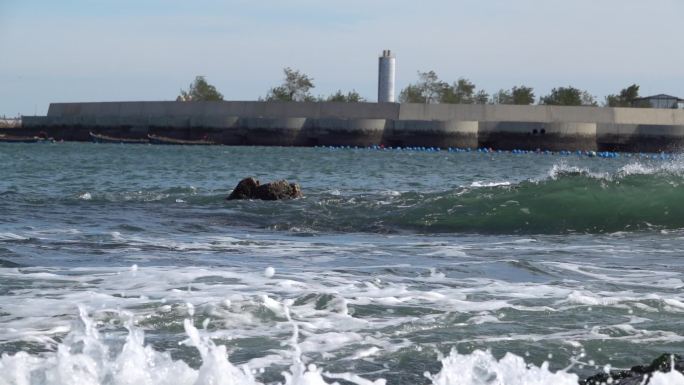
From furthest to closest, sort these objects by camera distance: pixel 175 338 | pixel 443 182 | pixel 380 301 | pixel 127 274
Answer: pixel 443 182 < pixel 127 274 < pixel 380 301 < pixel 175 338

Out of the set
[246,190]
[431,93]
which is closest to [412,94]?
[431,93]

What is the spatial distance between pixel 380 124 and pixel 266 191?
52.1 m

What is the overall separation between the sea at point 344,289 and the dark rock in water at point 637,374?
11 centimetres

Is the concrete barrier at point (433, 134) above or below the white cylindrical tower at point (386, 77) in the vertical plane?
below

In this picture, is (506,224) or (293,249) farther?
(506,224)

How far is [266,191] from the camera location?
18.6m

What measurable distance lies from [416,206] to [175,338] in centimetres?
1093

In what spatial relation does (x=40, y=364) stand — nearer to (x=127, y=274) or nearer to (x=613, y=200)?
(x=127, y=274)

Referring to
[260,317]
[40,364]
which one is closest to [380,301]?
[260,317]

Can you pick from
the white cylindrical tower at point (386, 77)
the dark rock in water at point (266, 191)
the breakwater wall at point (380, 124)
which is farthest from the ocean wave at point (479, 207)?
the white cylindrical tower at point (386, 77)

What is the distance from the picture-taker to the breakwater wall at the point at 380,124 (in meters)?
69.2

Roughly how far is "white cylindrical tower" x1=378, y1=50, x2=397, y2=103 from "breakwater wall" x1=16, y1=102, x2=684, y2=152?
6.11 ft

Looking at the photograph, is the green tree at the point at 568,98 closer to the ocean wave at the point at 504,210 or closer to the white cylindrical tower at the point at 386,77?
the white cylindrical tower at the point at 386,77

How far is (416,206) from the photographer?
17.5 meters
